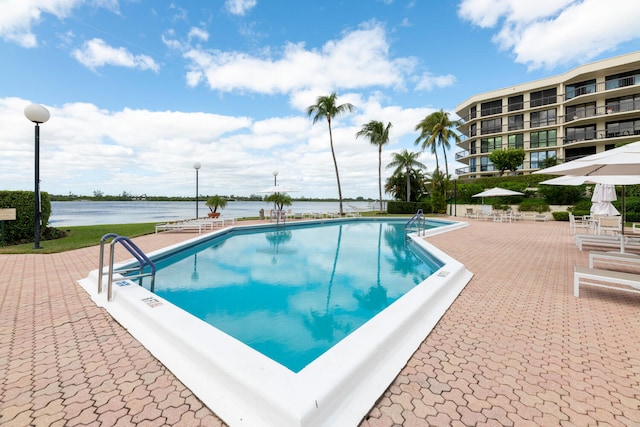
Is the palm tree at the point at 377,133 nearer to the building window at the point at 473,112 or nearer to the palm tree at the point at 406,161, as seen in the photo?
the palm tree at the point at 406,161

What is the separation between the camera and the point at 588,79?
31203 mm

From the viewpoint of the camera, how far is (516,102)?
36.3m

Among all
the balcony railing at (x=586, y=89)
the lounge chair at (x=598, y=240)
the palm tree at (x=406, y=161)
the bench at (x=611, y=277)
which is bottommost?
the bench at (x=611, y=277)

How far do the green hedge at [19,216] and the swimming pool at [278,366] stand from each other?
9.03 m

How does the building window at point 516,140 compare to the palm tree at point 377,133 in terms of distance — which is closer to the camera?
the palm tree at point 377,133

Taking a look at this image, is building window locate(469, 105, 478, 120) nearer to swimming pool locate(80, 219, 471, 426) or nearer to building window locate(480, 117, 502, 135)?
building window locate(480, 117, 502, 135)

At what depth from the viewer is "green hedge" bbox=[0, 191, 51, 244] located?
9.09 metres

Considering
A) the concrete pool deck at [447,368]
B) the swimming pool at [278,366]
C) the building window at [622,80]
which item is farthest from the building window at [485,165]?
the swimming pool at [278,366]

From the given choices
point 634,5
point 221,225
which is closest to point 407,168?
point 634,5

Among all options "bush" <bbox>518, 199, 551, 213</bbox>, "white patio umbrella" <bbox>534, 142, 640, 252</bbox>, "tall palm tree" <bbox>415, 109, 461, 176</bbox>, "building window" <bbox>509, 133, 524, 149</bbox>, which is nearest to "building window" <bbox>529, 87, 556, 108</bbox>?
"building window" <bbox>509, 133, 524, 149</bbox>

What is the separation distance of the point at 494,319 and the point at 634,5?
85.2 ft

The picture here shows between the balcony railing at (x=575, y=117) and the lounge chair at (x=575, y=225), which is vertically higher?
the balcony railing at (x=575, y=117)

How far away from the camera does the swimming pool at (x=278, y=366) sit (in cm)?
191

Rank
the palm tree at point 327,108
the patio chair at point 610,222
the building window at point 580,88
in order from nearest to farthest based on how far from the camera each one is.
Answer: the patio chair at point 610,222 → the palm tree at point 327,108 → the building window at point 580,88
